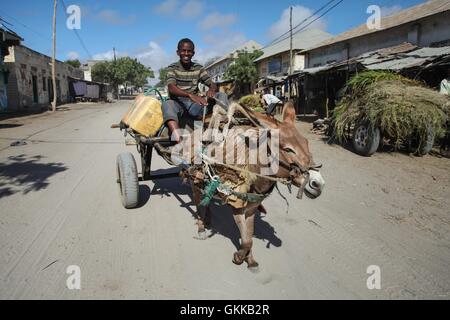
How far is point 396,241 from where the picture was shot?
12.6ft

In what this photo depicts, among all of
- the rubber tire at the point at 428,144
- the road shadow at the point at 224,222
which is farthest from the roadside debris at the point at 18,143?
the rubber tire at the point at 428,144

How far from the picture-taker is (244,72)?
37.3m

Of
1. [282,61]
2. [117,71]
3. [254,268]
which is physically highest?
[117,71]

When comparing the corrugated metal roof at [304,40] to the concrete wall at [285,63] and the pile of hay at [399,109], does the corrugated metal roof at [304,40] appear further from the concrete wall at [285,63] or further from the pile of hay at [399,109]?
the pile of hay at [399,109]

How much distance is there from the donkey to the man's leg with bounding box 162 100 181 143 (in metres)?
1.18

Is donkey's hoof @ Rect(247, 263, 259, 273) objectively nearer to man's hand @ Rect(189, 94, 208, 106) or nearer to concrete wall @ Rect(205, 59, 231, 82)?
man's hand @ Rect(189, 94, 208, 106)

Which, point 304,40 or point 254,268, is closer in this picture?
point 254,268

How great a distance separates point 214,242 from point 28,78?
96.5 ft

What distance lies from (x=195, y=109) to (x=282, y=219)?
2.01 metres

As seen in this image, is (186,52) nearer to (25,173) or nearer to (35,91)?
(25,173)

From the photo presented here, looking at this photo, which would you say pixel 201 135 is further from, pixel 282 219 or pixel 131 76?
pixel 131 76

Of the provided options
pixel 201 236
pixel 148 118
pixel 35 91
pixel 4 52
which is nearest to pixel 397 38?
pixel 148 118
